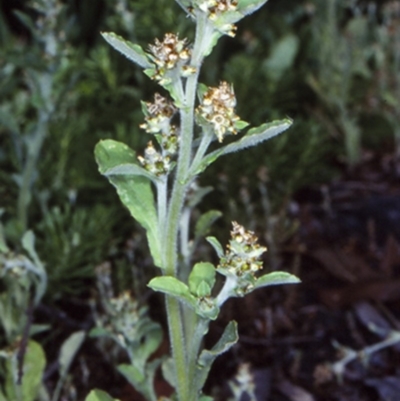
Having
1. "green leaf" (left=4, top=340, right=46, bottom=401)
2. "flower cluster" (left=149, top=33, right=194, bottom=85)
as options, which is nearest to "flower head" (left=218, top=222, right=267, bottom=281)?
"flower cluster" (left=149, top=33, right=194, bottom=85)

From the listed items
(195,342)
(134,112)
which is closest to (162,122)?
(195,342)

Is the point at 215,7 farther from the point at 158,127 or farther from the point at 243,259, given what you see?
the point at 243,259

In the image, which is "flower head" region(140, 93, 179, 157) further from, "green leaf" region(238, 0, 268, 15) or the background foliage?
the background foliage

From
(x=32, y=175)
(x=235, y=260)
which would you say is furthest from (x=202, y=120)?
(x=32, y=175)

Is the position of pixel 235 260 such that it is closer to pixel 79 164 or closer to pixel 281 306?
pixel 281 306

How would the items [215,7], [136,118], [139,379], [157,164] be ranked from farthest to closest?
[136,118], [139,379], [157,164], [215,7]

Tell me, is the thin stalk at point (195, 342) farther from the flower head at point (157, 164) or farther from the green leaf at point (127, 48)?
the green leaf at point (127, 48)
